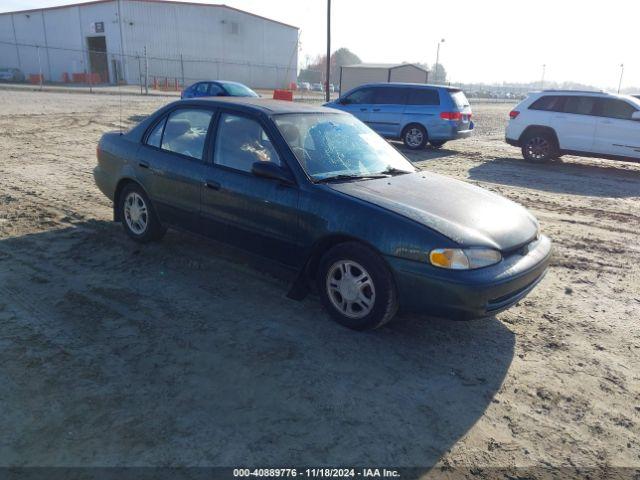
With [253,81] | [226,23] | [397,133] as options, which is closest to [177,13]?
[226,23]

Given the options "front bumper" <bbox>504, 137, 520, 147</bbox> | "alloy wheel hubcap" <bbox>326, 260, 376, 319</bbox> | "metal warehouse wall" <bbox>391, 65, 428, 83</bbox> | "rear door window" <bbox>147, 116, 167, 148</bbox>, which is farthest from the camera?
"metal warehouse wall" <bbox>391, 65, 428, 83</bbox>

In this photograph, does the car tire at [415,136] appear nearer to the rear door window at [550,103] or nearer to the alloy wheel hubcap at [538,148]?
the alloy wheel hubcap at [538,148]

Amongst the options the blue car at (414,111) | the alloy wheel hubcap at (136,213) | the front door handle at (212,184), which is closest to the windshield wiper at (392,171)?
the front door handle at (212,184)

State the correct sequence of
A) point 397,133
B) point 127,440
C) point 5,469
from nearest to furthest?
point 5,469 < point 127,440 < point 397,133

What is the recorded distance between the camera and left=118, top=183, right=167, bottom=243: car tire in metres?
5.32

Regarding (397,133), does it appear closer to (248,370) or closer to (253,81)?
(248,370)

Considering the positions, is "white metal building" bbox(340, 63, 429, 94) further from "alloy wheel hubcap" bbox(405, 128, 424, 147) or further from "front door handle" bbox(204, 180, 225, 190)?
"front door handle" bbox(204, 180, 225, 190)

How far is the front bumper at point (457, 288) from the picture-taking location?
3408mm

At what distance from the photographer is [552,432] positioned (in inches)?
→ 115

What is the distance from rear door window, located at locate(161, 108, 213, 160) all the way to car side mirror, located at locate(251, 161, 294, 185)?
0.93 m

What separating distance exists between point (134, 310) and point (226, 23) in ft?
172

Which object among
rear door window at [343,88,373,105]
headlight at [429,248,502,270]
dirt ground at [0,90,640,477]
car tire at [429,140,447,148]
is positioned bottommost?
dirt ground at [0,90,640,477]

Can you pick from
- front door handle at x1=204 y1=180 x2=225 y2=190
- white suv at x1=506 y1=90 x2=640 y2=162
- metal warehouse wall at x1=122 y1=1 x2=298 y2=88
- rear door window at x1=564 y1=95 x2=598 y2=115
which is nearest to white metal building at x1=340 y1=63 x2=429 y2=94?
metal warehouse wall at x1=122 y1=1 x2=298 y2=88

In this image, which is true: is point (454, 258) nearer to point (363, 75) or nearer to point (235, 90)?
point (235, 90)
